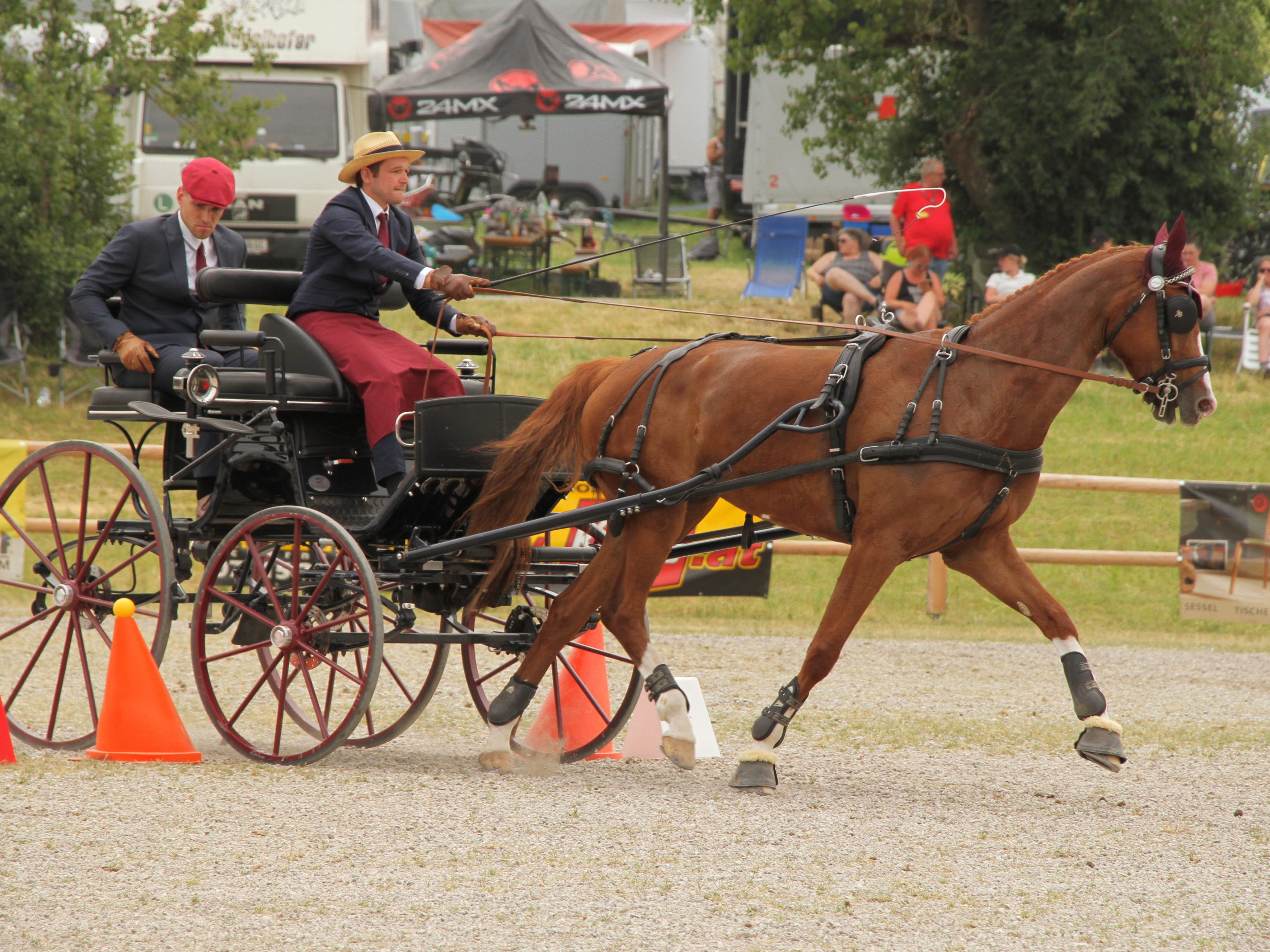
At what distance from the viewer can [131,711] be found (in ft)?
16.4

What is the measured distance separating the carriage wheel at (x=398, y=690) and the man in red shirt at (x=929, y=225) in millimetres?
6015

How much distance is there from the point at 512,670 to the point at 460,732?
2.28 metres

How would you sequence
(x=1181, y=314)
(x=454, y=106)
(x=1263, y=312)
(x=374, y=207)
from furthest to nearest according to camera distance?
(x=454, y=106), (x=1263, y=312), (x=374, y=207), (x=1181, y=314)

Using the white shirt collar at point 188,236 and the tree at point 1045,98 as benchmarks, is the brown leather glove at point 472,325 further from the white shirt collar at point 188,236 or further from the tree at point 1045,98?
the tree at point 1045,98

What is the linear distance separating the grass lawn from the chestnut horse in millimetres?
3605

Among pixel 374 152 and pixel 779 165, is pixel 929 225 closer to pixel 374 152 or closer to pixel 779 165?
pixel 779 165

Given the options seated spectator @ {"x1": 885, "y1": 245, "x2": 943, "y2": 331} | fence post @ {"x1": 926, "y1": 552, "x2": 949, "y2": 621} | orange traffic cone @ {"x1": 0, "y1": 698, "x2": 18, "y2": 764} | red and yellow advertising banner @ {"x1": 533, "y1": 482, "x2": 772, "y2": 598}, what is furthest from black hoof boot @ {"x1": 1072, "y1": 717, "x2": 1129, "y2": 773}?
seated spectator @ {"x1": 885, "y1": 245, "x2": 943, "y2": 331}

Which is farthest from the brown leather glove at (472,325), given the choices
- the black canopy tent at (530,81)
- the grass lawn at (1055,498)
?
the black canopy tent at (530,81)

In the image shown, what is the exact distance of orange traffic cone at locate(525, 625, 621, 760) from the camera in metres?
5.65

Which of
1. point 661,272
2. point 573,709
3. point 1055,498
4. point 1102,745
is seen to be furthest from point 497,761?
point 661,272

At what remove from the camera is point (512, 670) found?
27.6 feet

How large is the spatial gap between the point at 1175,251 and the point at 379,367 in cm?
272

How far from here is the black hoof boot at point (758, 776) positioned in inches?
187

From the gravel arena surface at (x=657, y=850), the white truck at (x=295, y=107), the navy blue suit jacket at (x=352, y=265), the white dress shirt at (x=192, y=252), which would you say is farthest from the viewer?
the white truck at (x=295, y=107)
